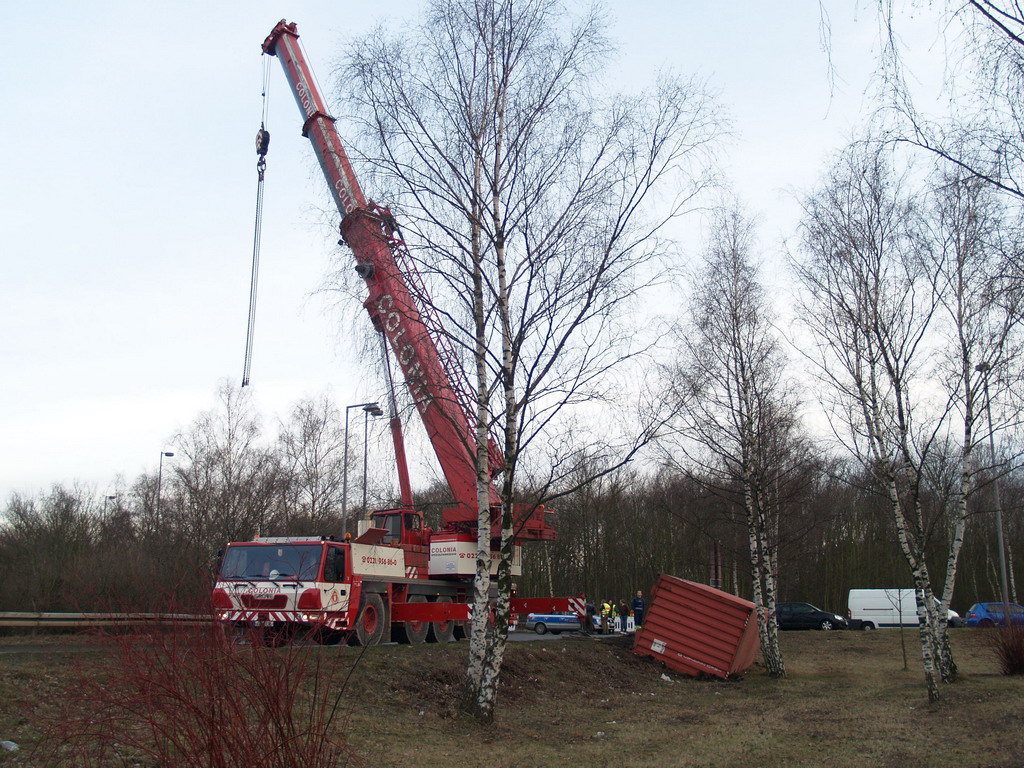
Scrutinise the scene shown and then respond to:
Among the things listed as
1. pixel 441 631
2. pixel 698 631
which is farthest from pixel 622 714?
pixel 441 631

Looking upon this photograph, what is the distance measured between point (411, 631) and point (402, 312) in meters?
8.77

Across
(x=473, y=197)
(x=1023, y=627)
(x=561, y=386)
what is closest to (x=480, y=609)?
(x=561, y=386)

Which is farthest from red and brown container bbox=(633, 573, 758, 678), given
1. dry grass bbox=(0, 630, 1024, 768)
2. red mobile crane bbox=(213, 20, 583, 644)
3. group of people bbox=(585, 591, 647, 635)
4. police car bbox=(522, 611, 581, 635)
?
police car bbox=(522, 611, 581, 635)

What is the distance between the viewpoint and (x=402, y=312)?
11734 mm

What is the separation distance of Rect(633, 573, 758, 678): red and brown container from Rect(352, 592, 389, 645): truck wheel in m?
6.46

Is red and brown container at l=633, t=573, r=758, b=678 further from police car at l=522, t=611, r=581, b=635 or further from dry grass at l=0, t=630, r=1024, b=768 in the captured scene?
police car at l=522, t=611, r=581, b=635

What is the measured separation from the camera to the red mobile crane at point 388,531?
12180mm

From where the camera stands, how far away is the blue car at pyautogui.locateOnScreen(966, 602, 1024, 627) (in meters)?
18.0

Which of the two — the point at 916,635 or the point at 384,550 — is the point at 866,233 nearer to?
the point at 384,550

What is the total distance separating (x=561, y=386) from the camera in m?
Answer: 11.2

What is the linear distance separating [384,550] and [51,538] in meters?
19.9

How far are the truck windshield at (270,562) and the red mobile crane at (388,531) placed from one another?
2cm

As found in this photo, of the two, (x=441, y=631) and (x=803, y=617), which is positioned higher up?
(x=441, y=631)

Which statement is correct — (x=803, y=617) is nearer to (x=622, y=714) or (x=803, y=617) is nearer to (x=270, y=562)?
(x=622, y=714)
